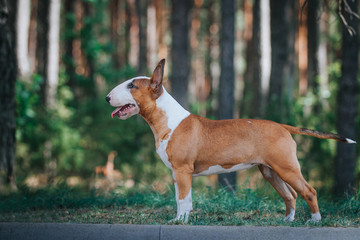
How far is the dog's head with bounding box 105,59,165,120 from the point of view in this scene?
5207 mm

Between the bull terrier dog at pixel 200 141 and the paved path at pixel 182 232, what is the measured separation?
52 centimetres

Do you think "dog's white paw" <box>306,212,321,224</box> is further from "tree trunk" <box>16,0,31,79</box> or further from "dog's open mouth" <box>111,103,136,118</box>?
"tree trunk" <box>16,0,31,79</box>

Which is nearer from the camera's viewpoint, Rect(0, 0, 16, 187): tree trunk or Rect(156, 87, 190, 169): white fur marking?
Rect(156, 87, 190, 169): white fur marking

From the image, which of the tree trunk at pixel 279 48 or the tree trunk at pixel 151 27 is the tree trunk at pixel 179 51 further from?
the tree trunk at pixel 151 27

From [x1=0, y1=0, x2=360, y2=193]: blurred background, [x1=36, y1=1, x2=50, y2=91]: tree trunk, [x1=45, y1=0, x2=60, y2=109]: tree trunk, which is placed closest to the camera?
[x1=0, y1=0, x2=360, y2=193]: blurred background

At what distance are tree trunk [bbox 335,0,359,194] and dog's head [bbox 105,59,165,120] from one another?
14.2 ft

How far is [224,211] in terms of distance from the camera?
6113mm

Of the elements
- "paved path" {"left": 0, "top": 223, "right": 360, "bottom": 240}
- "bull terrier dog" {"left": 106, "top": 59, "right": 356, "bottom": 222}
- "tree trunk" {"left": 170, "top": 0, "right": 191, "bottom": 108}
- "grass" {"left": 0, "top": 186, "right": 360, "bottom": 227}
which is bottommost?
"grass" {"left": 0, "top": 186, "right": 360, "bottom": 227}

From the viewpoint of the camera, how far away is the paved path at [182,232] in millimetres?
4645

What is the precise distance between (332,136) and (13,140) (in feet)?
19.5

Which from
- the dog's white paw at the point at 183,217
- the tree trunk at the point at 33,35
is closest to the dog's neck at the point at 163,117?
the dog's white paw at the point at 183,217

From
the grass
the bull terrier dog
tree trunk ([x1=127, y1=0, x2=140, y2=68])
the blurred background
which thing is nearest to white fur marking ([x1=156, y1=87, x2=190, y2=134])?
the bull terrier dog

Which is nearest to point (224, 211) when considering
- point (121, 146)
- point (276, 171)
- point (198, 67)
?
point (276, 171)

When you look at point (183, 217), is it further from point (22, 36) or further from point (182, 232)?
point (22, 36)
